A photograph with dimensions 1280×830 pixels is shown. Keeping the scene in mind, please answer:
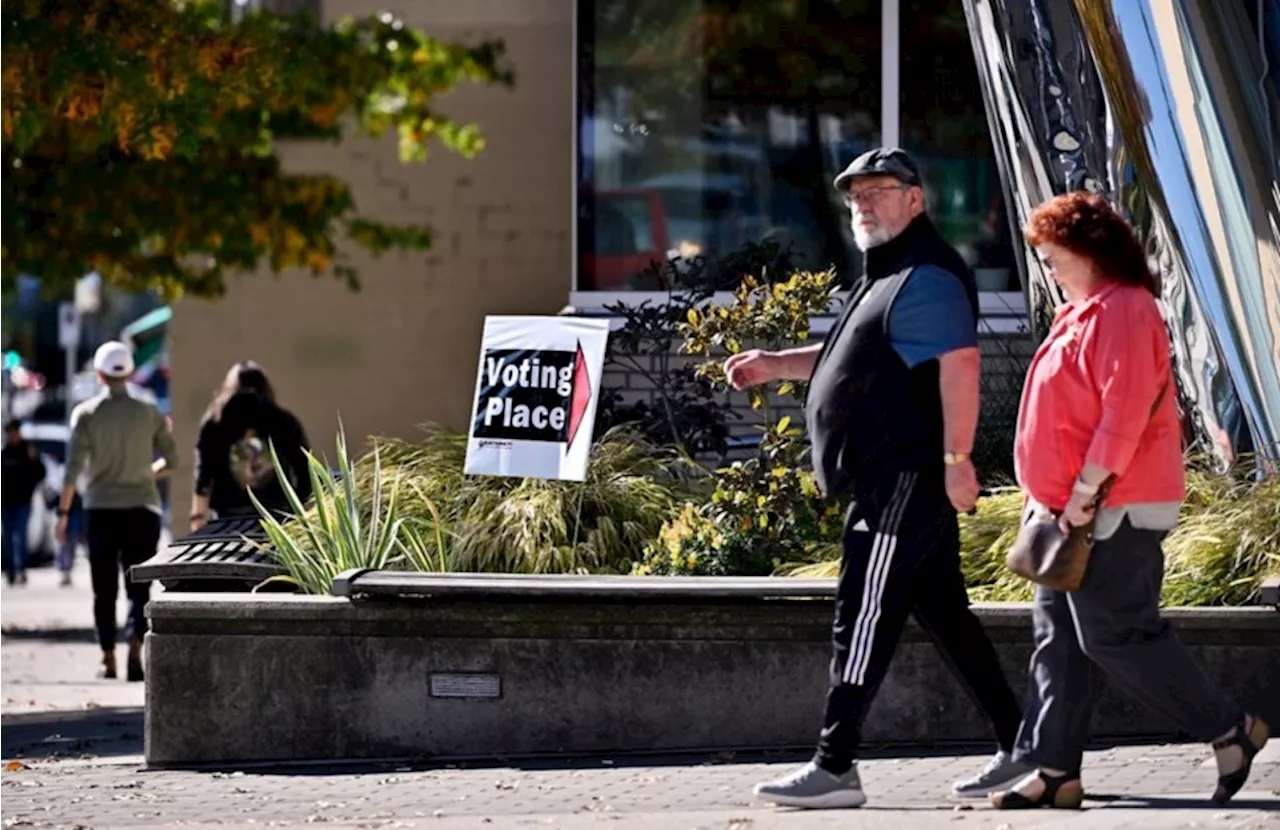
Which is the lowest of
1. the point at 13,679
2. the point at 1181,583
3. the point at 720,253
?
the point at 13,679

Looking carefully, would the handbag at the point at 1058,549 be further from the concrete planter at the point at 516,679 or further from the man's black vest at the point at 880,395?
the concrete planter at the point at 516,679

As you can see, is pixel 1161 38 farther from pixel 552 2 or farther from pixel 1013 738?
pixel 552 2

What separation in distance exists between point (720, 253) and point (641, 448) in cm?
355

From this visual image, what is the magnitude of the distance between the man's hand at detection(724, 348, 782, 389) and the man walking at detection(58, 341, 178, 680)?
7.07m

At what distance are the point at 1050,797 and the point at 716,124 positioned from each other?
7557 millimetres

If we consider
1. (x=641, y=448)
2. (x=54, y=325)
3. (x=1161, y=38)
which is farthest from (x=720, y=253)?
(x=54, y=325)

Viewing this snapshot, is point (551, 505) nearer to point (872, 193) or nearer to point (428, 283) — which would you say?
A: point (872, 193)

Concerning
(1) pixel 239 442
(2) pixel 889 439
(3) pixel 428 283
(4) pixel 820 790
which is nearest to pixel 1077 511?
(2) pixel 889 439

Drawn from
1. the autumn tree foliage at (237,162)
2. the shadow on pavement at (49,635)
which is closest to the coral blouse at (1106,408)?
the autumn tree foliage at (237,162)

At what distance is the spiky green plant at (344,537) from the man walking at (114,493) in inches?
167

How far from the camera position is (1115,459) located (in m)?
6.44

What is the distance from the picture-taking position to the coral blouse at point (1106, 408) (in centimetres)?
645

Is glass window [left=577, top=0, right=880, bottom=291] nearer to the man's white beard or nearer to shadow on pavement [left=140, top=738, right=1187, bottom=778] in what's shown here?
shadow on pavement [left=140, top=738, right=1187, bottom=778]

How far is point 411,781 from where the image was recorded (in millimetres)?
8195
